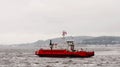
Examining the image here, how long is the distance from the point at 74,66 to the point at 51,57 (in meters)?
35.0

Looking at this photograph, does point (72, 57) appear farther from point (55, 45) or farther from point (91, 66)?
point (91, 66)

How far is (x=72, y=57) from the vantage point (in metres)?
108

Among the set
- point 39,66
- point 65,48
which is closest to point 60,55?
point 65,48

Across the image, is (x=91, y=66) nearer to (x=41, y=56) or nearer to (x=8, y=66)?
(x=8, y=66)

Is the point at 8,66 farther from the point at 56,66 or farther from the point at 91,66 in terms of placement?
the point at 91,66

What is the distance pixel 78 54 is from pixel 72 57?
205 centimetres

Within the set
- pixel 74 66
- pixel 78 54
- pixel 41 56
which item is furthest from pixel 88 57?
pixel 74 66

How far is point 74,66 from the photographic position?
7675cm

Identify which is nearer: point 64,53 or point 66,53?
point 66,53

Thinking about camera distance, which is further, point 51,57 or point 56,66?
point 51,57

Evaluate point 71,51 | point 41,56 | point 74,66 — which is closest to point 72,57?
point 71,51

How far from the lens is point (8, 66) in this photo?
3063 inches

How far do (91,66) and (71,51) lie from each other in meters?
32.2

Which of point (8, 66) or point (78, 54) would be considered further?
point (78, 54)
